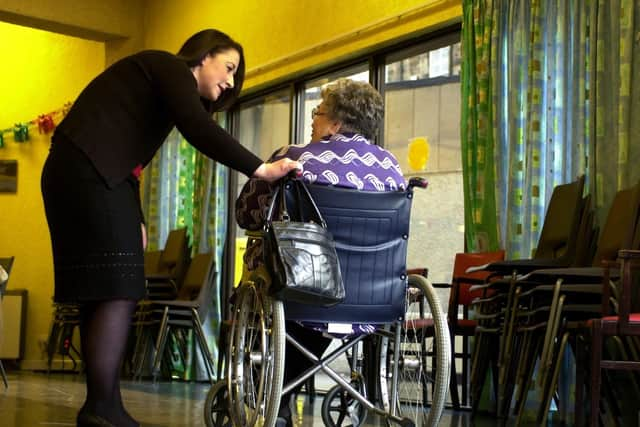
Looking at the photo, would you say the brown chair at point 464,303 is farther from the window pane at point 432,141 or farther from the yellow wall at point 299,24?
the yellow wall at point 299,24

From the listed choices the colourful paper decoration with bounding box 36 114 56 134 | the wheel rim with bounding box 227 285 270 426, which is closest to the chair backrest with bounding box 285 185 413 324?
the wheel rim with bounding box 227 285 270 426

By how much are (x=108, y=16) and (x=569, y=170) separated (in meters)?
5.59

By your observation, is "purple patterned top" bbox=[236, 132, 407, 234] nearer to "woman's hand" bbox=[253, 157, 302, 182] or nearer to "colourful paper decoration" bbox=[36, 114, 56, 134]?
"woman's hand" bbox=[253, 157, 302, 182]

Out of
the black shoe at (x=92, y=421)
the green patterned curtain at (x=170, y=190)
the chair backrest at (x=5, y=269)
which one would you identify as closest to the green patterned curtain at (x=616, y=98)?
the black shoe at (x=92, y=421)

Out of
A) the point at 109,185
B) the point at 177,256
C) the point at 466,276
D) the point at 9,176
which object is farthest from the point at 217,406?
the point at 9,176

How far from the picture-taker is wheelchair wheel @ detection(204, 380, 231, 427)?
3.06 metres

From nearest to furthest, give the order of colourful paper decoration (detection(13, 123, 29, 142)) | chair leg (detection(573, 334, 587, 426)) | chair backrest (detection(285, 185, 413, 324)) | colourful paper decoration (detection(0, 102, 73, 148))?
chair backrest (detection(285, 185, 413, 324)) → chair leg (detection(573, 334, 587, 426)) → colourful paper decoration (detection(0, 102, 73, 148)) → colourful paper decoration (detection(13, 123, 29, 142))

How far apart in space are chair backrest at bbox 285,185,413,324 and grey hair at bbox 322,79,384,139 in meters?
0.40

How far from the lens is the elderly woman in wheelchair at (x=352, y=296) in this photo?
2561 millimetres

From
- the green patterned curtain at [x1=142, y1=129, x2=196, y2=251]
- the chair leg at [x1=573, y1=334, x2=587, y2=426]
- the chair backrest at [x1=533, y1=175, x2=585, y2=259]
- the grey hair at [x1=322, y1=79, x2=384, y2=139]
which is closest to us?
the grey hair at [x1=322, y1=79, x2=384, y2=139]

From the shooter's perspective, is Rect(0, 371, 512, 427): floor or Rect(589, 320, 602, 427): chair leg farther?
Rect(0, 371, 512, 427): floor

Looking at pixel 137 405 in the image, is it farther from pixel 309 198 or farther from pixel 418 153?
pixel 309 198

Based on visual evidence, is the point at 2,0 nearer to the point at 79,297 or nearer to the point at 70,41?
the point at 70,41

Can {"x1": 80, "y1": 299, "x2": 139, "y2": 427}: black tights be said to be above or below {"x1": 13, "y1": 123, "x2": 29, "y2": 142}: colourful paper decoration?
below
